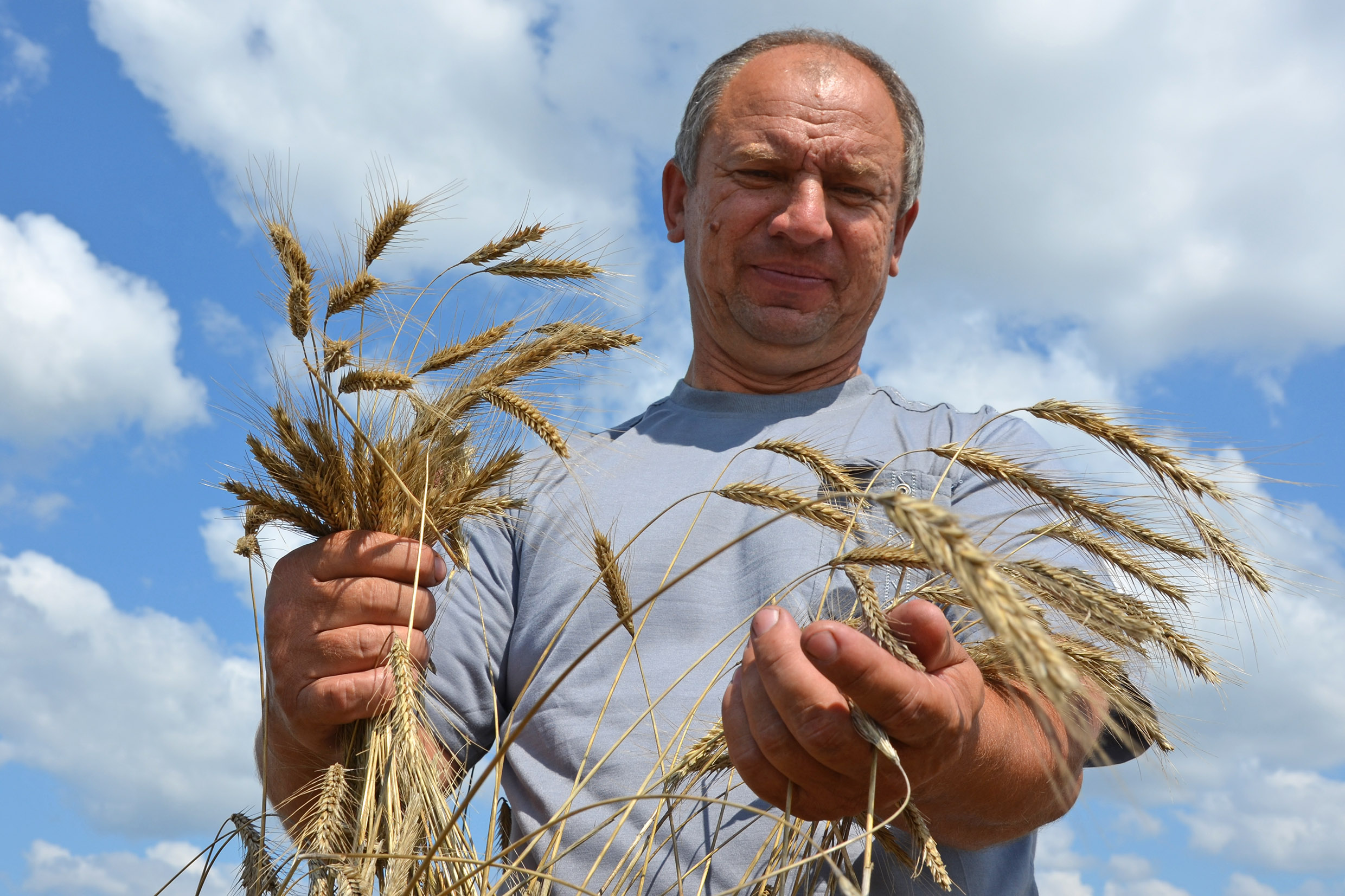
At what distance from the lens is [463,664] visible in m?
2.18

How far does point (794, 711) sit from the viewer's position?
1.10 metres

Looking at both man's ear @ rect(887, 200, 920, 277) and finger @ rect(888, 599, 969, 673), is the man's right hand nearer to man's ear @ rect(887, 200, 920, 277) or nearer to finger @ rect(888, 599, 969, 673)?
finger @ rect(888, 599, 969, 673)

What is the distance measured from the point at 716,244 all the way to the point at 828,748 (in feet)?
5.73

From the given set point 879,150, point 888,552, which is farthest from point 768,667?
point 879,150

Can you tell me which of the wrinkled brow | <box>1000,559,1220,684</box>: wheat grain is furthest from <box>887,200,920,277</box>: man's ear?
<box>1000,559,1220,684</box>: wheat grain

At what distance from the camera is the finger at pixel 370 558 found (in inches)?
65.2

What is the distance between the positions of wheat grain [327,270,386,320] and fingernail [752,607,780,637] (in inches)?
36.2

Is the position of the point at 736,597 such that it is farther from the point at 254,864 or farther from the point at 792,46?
the point at 792,46

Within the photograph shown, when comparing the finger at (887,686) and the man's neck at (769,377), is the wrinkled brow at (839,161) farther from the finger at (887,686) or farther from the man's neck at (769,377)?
the finger at (887,686)

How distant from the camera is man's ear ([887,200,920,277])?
114 inches

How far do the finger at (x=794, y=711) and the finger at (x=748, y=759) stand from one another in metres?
0.02

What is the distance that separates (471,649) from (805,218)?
4.36 feet

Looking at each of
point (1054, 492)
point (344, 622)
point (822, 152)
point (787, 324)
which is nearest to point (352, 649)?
point (344, 622)

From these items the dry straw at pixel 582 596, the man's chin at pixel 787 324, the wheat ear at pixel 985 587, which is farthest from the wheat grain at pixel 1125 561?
the man's chin at pixel 787 324
